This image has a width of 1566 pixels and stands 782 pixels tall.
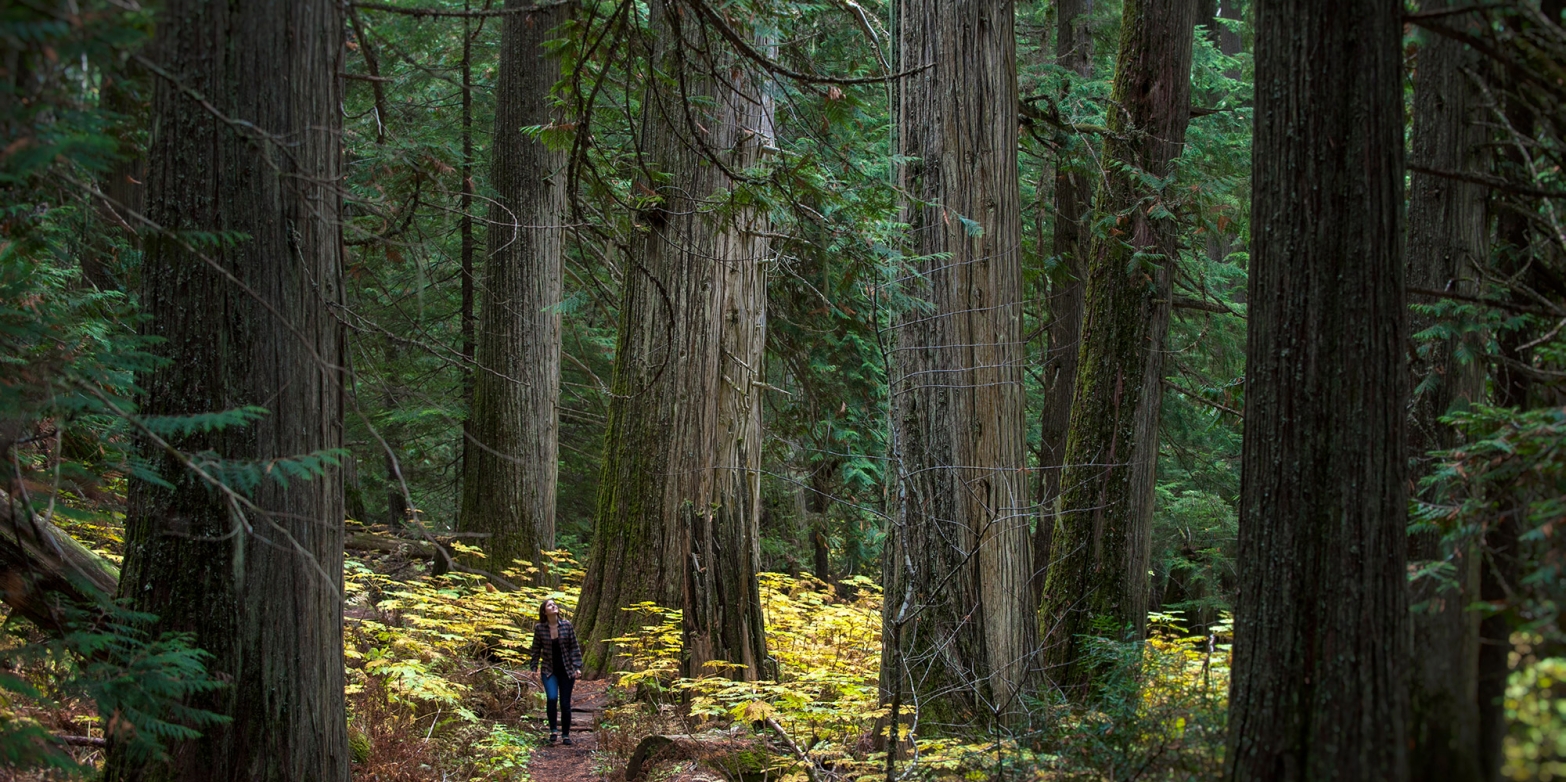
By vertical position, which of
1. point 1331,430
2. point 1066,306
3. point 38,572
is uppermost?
point 1066,306

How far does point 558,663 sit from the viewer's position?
8148 millimetres

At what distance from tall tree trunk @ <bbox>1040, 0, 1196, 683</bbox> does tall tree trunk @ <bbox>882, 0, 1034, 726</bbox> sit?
2041mm

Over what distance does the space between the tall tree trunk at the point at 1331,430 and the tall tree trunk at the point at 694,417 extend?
18.3 ft

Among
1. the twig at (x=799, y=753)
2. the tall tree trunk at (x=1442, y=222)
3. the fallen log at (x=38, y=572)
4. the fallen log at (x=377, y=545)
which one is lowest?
the twig at (x=799, y=753)

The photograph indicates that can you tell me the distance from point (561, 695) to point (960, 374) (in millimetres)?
4334

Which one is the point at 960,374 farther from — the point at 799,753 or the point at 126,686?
the point at 126,686

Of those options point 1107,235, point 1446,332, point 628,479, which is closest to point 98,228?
point 628,479

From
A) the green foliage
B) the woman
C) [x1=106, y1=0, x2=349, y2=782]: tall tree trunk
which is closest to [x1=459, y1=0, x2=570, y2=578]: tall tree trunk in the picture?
the woman

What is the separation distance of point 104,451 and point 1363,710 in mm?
7071

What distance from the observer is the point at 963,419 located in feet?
21.4

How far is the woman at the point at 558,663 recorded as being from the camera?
818 cm

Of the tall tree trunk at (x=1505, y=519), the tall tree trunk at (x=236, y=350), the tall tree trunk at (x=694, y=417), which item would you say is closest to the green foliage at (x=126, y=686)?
the tall tree trunk at (x=236, y=350)

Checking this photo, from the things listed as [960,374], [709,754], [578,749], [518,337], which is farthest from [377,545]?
[960,374]

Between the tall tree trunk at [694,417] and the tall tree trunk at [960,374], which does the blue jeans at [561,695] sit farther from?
the tall tree trunk at [960,374]
